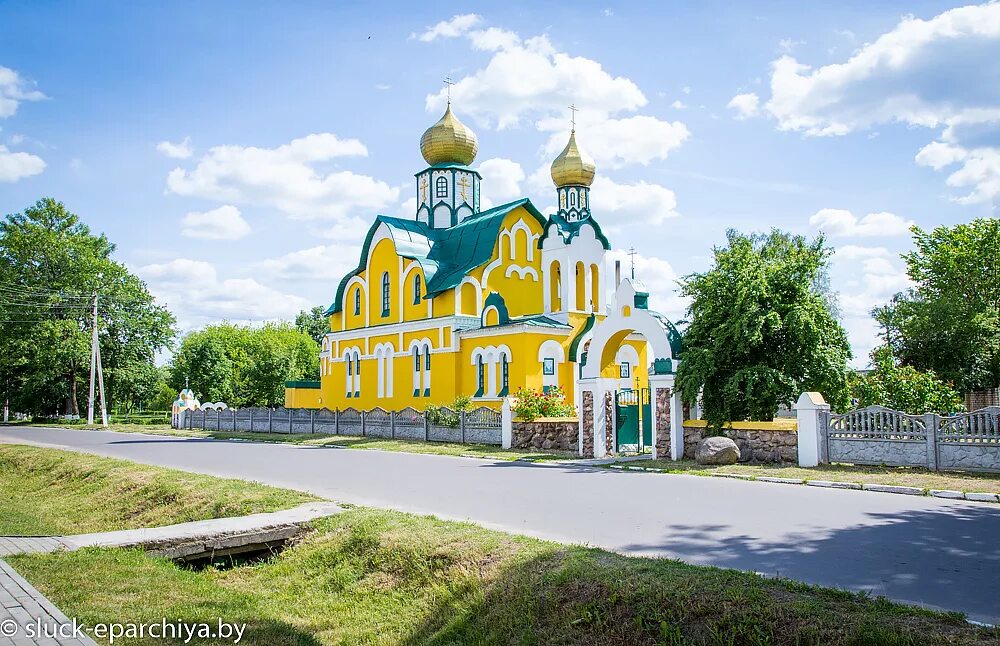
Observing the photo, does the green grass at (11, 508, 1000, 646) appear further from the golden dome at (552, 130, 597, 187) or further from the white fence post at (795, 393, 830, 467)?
the golden dome at (552, 130, 597, 187)

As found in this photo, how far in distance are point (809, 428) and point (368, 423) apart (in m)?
18.0

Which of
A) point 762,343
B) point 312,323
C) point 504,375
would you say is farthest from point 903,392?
point 312,323

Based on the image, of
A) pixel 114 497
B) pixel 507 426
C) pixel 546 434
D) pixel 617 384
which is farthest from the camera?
pixel 507 426

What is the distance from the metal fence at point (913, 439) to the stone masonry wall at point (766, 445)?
653mm

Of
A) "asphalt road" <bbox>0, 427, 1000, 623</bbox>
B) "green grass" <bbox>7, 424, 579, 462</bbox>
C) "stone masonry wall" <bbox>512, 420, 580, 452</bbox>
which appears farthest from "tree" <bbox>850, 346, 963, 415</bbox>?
"asphalt road" <bbox>0, 427, 1000, 623</bbox>

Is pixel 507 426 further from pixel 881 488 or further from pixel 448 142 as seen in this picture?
pixel 448 142

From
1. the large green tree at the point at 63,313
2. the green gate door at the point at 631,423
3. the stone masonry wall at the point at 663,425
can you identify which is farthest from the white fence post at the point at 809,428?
the large green tree at the point at 63,313

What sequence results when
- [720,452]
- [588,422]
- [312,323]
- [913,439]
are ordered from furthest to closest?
1. [312,323]
2. [588,422]
3. [720,452]
4. [913,439]

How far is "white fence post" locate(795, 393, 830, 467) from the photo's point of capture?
16.6m

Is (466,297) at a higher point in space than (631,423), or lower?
higher

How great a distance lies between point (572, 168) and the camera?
1538 inches

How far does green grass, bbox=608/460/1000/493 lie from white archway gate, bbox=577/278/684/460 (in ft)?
3.92

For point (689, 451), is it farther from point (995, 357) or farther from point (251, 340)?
point (251, 340)

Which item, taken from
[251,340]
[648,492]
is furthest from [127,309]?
[648,492]
